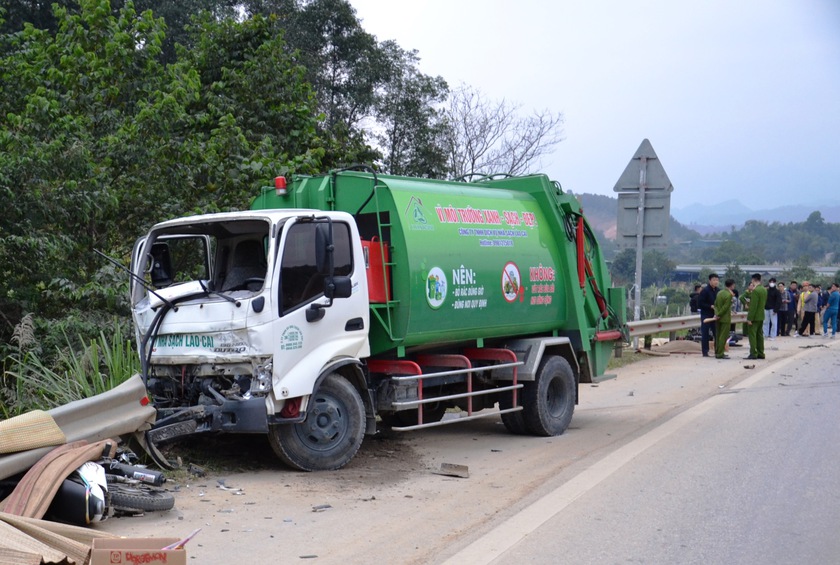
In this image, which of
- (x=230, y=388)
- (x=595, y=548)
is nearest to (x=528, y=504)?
(x=595, y=548)

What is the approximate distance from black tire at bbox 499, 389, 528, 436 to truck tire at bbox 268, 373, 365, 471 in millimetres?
2407

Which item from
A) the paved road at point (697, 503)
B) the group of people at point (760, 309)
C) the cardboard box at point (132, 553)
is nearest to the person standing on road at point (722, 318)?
the group of people at point (760, 309)

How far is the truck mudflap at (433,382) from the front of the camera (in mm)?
8547

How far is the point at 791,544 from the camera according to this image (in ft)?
18.9

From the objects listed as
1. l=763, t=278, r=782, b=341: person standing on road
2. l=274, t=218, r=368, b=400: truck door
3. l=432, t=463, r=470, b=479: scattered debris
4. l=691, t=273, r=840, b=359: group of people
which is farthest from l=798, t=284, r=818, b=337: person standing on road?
l=274, t=218, r=368, b=400: truck door

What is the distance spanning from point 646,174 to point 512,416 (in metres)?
8.15

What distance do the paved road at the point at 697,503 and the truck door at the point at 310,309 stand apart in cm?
221

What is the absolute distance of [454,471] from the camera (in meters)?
7.91

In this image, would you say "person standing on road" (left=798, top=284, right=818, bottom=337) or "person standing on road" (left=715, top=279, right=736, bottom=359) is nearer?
"person standing on road" (left=715, top=279, right=736, bottom=359)

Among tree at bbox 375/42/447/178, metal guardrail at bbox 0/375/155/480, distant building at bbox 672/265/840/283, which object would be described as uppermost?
tree at bbox 375/42/447/178

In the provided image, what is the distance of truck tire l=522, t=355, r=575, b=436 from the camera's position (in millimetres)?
10047

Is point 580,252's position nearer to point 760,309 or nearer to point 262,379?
point 262,379

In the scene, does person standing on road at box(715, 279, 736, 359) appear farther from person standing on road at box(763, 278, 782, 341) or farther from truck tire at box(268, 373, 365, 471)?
truck tire at box(268, 373, 365, 471)

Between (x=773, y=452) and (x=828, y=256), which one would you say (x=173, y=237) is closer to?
(x=773, y=452)
